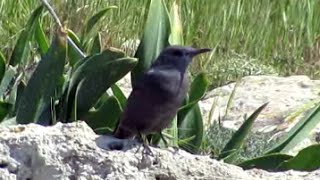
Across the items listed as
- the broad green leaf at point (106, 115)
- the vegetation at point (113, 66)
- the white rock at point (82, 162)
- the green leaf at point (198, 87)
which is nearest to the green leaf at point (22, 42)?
the vegetation at point (113, 66)

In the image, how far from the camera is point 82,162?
3.68 metres

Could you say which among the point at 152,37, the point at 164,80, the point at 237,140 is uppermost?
the point at 152,37

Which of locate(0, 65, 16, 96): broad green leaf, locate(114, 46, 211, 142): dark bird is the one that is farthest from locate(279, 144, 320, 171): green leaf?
locate(0, 65, 16, 96): broad green leaf

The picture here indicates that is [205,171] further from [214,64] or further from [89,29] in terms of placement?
[214,64]

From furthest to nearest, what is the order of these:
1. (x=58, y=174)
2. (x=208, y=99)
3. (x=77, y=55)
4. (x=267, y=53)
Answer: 1. (x=267, y=53)
2. (x=208, y=99)
3. (x=77, y=55)
4. (x=58, y=174)

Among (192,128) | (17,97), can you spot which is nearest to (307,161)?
(192,128)

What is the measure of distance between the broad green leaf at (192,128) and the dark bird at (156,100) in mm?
669

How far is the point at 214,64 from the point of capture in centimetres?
741

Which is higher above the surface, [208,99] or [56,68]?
[56,68]

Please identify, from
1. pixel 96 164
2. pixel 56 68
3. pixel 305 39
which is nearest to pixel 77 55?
pixel 56 68

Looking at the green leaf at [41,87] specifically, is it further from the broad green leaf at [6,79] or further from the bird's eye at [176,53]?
the bird's eye at [176,53]

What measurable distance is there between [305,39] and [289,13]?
0.32m

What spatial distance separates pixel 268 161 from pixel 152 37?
3.30 ft

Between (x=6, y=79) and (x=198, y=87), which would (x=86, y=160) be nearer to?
(x=6, y=79)
